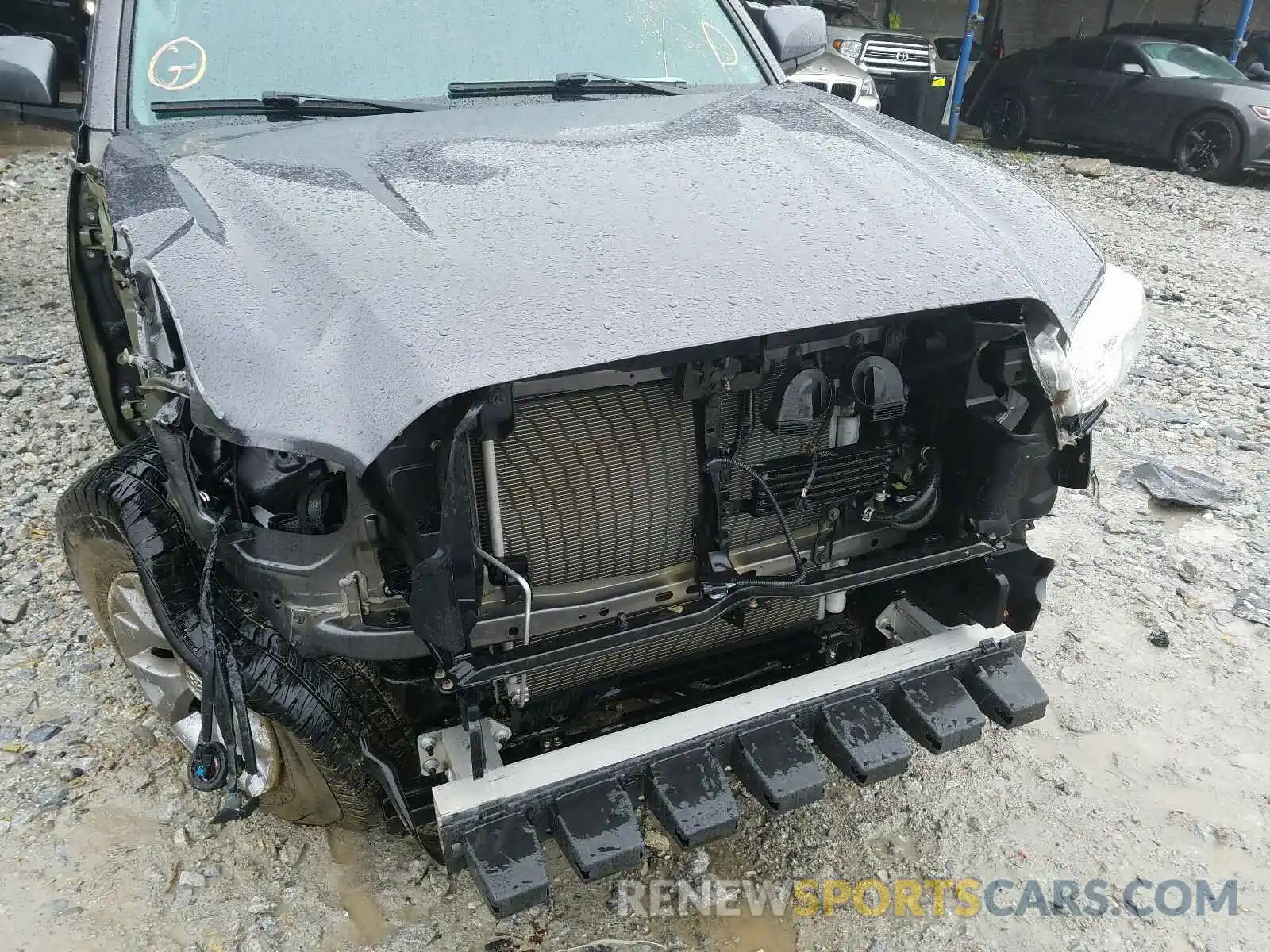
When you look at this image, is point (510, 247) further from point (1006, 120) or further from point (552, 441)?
point (1006, 120)

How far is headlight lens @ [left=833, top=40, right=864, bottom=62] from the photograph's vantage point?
31.7ft

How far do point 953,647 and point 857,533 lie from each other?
0.37 meters

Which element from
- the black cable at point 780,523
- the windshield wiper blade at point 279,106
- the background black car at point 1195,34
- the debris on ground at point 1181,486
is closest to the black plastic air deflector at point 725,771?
the black cable at point 780,523

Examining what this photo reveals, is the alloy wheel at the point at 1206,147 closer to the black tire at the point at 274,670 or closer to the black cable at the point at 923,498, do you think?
the black cable at the point at 923,498

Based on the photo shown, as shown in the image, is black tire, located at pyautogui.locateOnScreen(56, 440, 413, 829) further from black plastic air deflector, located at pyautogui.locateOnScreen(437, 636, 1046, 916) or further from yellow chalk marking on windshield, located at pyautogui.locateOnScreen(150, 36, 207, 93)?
yellow chalk marking on windshield, located at pyautogui.locateOnScreen(150, 36, 207, 93)

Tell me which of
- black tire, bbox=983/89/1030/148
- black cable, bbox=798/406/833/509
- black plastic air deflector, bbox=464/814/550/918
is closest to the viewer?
black plastic air deflector, bbox=464/814/550/918

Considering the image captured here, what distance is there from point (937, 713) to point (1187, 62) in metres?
10.9

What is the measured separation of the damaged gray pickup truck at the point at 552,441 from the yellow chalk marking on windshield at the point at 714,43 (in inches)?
25.6

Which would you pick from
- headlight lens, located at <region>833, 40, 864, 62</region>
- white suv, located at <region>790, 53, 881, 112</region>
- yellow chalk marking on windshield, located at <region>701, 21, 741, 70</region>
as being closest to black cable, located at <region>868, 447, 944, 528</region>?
yellow chalk marking on windshield, located at <region>701, 21, 741, 70</region>

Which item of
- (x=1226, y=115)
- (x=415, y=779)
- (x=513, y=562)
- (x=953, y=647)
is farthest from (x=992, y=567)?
(x=1226, y=115)

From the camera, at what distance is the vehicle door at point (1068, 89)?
10453mm

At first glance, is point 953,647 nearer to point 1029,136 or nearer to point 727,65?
point 727,65

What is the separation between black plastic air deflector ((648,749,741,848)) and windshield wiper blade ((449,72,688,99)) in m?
1.91

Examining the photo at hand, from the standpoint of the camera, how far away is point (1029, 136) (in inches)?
448
